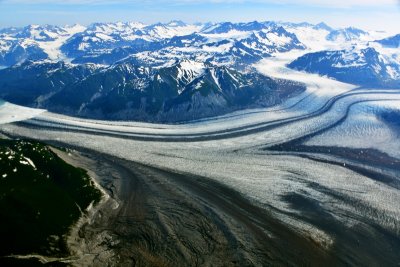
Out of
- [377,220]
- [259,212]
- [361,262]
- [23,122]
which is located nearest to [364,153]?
[377,220]

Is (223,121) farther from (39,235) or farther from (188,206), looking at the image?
(39,235)

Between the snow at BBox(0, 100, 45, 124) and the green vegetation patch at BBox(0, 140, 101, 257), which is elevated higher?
the snow at BBox(0, 100, 45, 124)

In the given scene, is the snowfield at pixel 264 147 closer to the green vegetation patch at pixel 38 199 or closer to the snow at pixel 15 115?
the snow at pixel 15 115

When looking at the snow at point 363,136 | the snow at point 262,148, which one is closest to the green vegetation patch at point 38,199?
the snow at point 262,148

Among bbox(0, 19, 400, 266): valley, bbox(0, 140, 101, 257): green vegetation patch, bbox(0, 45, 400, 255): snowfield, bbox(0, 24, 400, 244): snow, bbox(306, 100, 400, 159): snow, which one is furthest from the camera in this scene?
bbox(306, 100, 400, 159): snow

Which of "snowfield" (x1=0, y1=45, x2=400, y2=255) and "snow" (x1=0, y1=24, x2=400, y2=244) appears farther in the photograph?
"snow" (x1=0, y1=24, x2=400, y2=244)

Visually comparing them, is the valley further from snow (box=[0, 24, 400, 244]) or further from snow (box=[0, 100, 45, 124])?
snow (box=[0, 100, 45, 124])

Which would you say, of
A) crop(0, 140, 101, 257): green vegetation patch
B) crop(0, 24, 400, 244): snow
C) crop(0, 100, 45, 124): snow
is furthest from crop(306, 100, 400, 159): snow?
crop(0, 100, 45, 124): snow

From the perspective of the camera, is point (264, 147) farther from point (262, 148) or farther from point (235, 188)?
point (235, 188)
